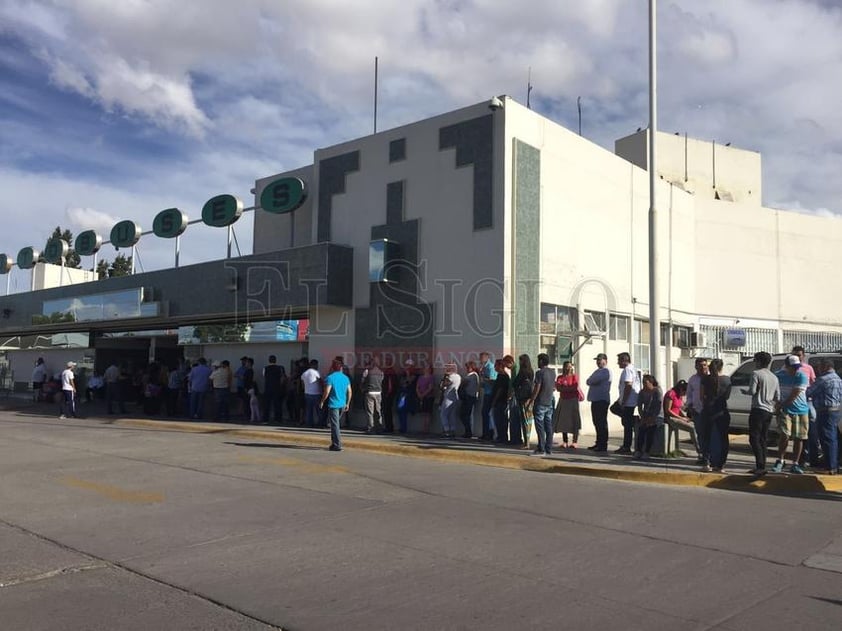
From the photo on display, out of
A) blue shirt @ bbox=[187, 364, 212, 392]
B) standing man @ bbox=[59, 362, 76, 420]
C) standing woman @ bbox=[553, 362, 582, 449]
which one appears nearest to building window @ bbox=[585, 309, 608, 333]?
standing woman @ bbox=[553, 362, 582, 449]

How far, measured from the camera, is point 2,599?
17.4 feet

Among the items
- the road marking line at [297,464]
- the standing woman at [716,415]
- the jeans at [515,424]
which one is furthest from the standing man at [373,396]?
the standing woman at [716,415]

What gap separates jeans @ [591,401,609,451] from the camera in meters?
13.4

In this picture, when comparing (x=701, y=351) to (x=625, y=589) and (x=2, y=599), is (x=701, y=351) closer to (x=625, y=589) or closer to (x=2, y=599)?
(x=625, y=589)

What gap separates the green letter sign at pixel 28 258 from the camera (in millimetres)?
30531

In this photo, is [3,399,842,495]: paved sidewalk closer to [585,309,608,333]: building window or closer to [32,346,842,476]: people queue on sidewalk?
[32,346,842,476]: people queue on sidewalk

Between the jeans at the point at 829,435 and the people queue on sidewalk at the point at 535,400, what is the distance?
0.01 metres

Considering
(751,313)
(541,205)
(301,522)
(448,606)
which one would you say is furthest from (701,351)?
(448,606)

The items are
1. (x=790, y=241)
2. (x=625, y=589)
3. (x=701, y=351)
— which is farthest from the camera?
(x=790, y=241)

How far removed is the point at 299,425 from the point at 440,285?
16.5 feet

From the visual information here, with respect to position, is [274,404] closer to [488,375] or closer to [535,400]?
[488,375]

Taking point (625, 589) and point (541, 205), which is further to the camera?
point (541, 205)

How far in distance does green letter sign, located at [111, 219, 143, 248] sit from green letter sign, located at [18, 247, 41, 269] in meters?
7.04

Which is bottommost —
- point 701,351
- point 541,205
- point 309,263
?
point 701,351
